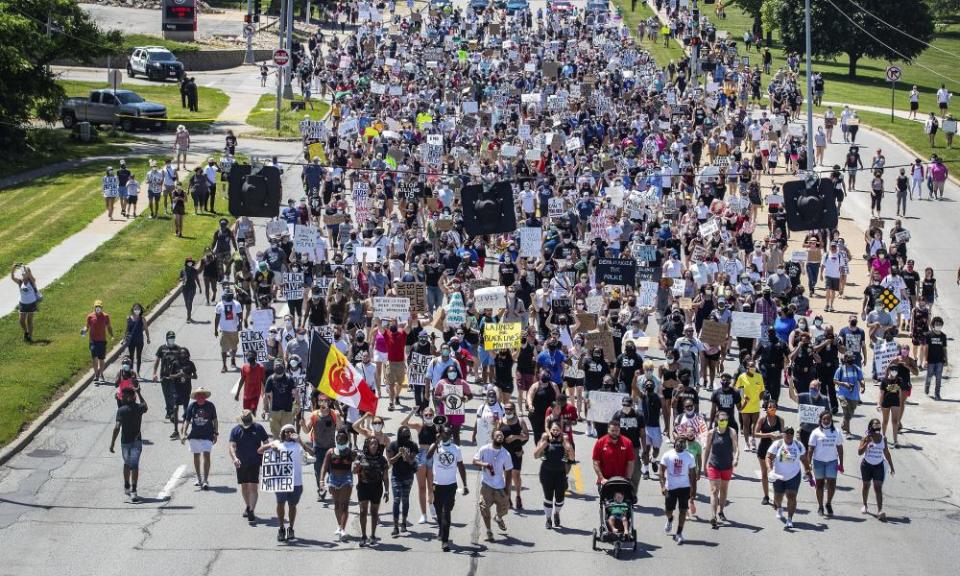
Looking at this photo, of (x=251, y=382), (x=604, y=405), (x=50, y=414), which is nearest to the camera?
(x=604, y=405)

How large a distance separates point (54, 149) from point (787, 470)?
38118 millimetres

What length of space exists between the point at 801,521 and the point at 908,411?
25.5ft

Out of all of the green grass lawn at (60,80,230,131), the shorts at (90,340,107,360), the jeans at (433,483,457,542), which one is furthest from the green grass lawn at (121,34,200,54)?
the jeans at (433,483,457,542)

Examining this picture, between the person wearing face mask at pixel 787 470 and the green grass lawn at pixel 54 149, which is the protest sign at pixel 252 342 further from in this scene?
the green grass lawn at pixel 54 149

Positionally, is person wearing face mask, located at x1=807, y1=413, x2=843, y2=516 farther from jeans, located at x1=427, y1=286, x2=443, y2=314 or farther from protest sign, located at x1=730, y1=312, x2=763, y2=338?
jeans, located at x1=427, y1=286, x2=443, y2=314

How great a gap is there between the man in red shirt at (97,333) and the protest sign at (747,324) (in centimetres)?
1110

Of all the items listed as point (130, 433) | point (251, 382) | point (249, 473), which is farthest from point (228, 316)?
point (249, 473)

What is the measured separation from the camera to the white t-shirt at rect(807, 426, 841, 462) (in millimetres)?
22312

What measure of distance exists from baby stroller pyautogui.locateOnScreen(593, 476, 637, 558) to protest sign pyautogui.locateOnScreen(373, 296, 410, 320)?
9685 mm

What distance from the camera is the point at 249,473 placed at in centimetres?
2117

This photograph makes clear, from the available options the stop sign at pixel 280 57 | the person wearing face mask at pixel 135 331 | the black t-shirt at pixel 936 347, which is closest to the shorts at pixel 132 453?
the person wearing face mask at pixel 135 331

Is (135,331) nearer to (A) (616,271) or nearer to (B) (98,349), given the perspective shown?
(B) (98,349)

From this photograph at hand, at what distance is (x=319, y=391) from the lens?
24.1 m

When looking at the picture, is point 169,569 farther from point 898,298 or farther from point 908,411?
point 898,298
